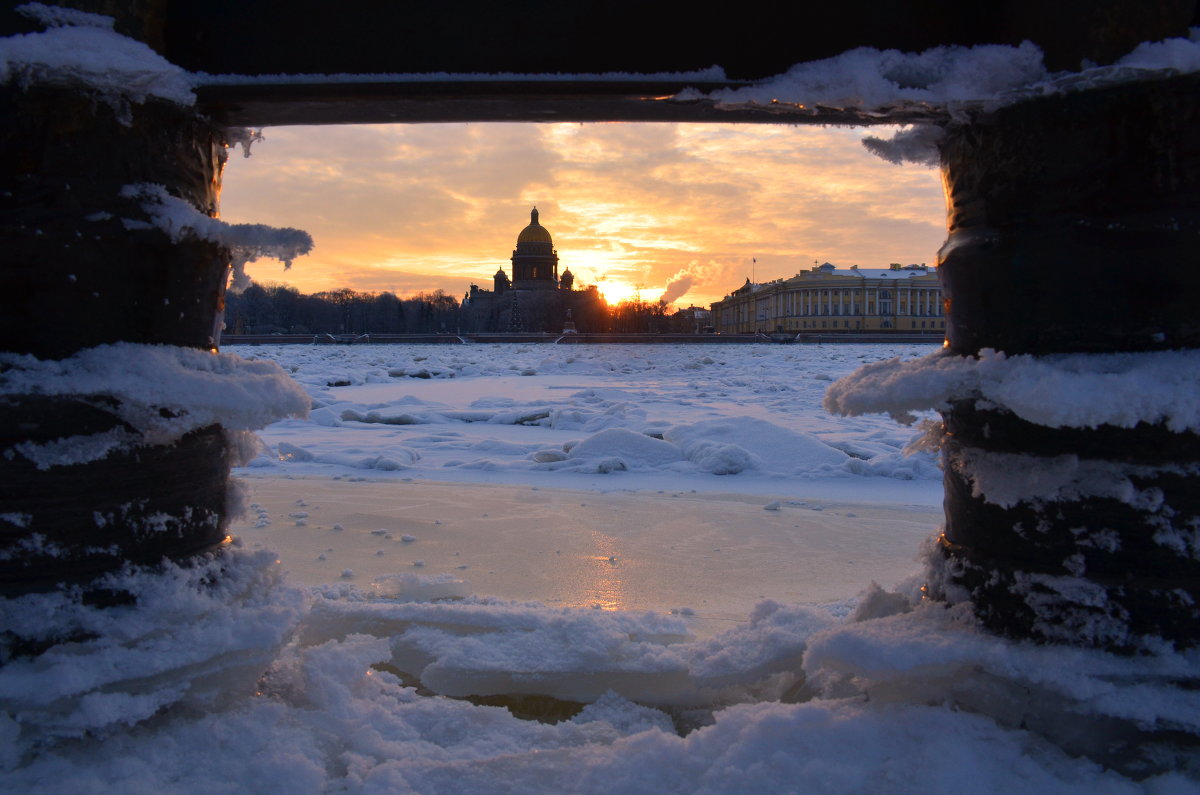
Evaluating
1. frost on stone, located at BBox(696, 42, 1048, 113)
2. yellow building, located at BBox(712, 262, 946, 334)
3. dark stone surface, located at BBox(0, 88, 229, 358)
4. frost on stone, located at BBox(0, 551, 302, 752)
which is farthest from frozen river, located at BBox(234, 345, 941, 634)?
yellow building, located at BBox(712, 262, 946, 334)

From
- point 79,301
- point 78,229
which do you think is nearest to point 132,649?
point 79,301

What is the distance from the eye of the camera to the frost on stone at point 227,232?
1350 mm

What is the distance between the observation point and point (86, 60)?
125cm

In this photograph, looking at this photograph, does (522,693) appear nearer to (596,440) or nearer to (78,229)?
(78,229)

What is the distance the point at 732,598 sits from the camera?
7.40 ft

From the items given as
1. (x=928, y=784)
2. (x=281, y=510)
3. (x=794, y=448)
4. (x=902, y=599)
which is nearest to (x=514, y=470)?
(x=281, y=510)

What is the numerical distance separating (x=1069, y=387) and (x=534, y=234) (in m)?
77.4

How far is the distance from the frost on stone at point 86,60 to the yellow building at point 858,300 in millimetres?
70827

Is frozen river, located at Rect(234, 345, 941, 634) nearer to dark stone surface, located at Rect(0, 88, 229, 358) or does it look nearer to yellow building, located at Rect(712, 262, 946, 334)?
dark stone surface, located at Rect(0, 88, 229, 358)

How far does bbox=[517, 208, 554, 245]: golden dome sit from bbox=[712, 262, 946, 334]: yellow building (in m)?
23.5

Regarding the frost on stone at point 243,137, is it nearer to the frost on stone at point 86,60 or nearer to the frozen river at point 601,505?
the frost on stone at point 86,60

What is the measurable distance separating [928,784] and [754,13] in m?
1.33

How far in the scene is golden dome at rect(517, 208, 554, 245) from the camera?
7625 cm

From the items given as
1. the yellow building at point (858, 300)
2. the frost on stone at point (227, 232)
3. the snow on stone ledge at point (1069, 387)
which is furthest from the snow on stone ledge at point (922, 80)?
the yellow building at point (858, 300)
